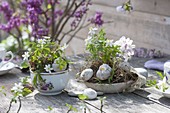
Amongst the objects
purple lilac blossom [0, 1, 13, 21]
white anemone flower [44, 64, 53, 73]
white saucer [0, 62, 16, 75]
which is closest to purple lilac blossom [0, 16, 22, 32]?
purple lilac blossom [0, 1, 13, 21]

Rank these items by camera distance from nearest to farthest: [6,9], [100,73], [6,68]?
[100,73], [6,68], [6,9]

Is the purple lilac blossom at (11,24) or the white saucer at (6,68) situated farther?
the purple lilac blossom at (11,24)

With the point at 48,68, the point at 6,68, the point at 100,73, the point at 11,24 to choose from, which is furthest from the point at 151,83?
the point at 11,24

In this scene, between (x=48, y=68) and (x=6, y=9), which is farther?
(x=6, y=9)

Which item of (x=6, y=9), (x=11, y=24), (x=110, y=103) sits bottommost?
(x=110, y=103)

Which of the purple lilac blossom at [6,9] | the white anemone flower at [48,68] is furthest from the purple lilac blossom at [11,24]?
the white anemone flower at [48,68]

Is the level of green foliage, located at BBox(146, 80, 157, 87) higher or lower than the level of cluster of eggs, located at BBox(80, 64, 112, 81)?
lower

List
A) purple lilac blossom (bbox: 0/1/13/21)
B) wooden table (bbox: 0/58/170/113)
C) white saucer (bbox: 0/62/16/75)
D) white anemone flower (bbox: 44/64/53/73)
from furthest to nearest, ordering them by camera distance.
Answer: purple lilac blossom (bbox: 0/1/13/21) < white saucer (bbox: 0/62/16/75) < white anemone flower (bbox: 44/64/53/73) < wooden table (bbox: 0/58/170/113)

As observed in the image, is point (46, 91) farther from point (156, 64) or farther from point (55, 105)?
point (156, 64)

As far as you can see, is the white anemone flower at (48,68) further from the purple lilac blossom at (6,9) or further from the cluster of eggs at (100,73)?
the purple lilac blossom at (6,9)

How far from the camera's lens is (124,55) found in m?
1.72

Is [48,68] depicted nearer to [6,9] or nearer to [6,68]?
[6,68]

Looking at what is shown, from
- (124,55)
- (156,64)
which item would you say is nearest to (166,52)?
(156,64)

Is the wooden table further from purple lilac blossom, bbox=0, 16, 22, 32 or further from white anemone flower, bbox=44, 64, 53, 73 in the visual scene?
purple lilac blossom, bbox=0, 16, 22, 32
